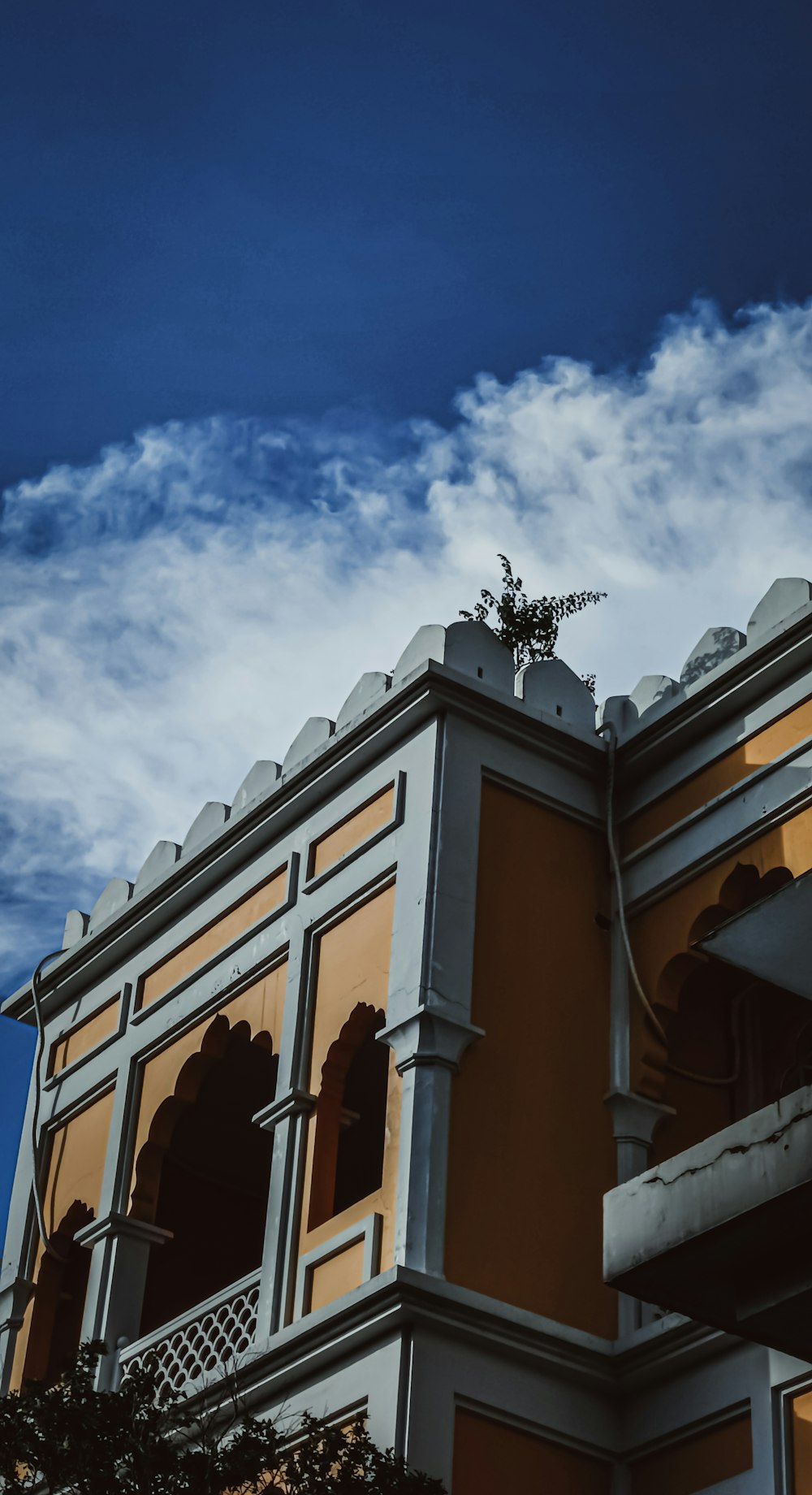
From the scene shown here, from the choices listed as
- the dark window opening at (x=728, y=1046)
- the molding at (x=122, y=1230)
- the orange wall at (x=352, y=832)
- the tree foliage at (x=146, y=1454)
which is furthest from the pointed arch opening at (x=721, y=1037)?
the molding at (x=122, y=1230)

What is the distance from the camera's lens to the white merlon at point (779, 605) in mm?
9062

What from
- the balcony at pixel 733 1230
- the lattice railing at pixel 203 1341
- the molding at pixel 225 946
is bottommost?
the balcony at pixel 733 1230

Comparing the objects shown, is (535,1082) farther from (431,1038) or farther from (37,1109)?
(37,1109)

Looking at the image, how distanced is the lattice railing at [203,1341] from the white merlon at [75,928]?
2.75 meters

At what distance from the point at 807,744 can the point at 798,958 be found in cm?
416

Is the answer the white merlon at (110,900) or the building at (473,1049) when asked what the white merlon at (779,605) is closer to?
the building at (473,1049)

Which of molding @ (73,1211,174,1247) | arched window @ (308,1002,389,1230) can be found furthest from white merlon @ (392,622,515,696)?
molding @ (73,1211,174,1247)

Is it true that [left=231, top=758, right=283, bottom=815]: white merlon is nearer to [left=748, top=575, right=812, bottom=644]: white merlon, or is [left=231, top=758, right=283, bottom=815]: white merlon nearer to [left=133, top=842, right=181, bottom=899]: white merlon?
[left=133, top=842, right=181, bottom=899]: white merlon

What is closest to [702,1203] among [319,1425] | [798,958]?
[798,958]

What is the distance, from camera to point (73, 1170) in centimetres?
1105

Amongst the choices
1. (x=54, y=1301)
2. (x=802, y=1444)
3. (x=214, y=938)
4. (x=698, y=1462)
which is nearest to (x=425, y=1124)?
(x=698, y=1462)

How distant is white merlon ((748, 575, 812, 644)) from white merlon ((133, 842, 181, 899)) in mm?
3484

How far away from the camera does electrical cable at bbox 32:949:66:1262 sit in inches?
432

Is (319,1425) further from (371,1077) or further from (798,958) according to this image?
(371,1077)
